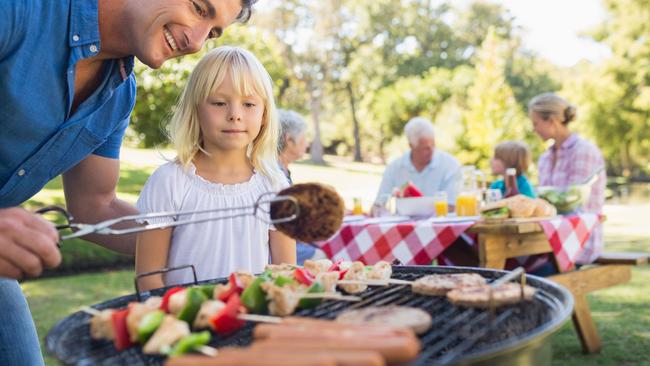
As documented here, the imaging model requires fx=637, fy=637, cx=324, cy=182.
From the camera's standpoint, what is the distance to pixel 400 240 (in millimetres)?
4926

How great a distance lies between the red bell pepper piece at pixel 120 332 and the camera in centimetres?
161

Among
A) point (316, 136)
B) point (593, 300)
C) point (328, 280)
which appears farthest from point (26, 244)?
point (316, 136)

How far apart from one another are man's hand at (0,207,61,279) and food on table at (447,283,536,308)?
1.11 meters

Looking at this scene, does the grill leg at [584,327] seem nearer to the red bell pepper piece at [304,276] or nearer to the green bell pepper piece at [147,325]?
the red bell pepper piece at [304,276]

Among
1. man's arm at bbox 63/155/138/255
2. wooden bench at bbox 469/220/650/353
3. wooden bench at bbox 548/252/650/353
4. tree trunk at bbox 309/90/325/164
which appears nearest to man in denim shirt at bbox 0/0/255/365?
man's arm at bbox 63/155/138/255

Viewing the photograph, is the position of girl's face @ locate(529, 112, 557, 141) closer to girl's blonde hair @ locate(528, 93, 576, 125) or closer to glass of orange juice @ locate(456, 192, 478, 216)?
girl's blonde hair @ locate(528, 93, 576, 125)

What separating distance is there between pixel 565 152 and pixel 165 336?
6385 millimetres

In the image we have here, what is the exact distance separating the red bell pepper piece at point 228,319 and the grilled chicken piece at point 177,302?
0.12 meters

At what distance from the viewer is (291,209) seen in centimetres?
188

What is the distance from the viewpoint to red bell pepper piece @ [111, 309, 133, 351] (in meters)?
1.61

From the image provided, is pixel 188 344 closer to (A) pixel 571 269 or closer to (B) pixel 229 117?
(B) pixel 229 117

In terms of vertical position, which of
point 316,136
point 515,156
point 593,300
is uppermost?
point 316,136

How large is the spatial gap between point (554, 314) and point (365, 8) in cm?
4168

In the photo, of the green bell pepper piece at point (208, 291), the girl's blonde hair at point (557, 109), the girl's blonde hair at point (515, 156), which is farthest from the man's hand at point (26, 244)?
the girl's blonde hair at point (557, 109)
